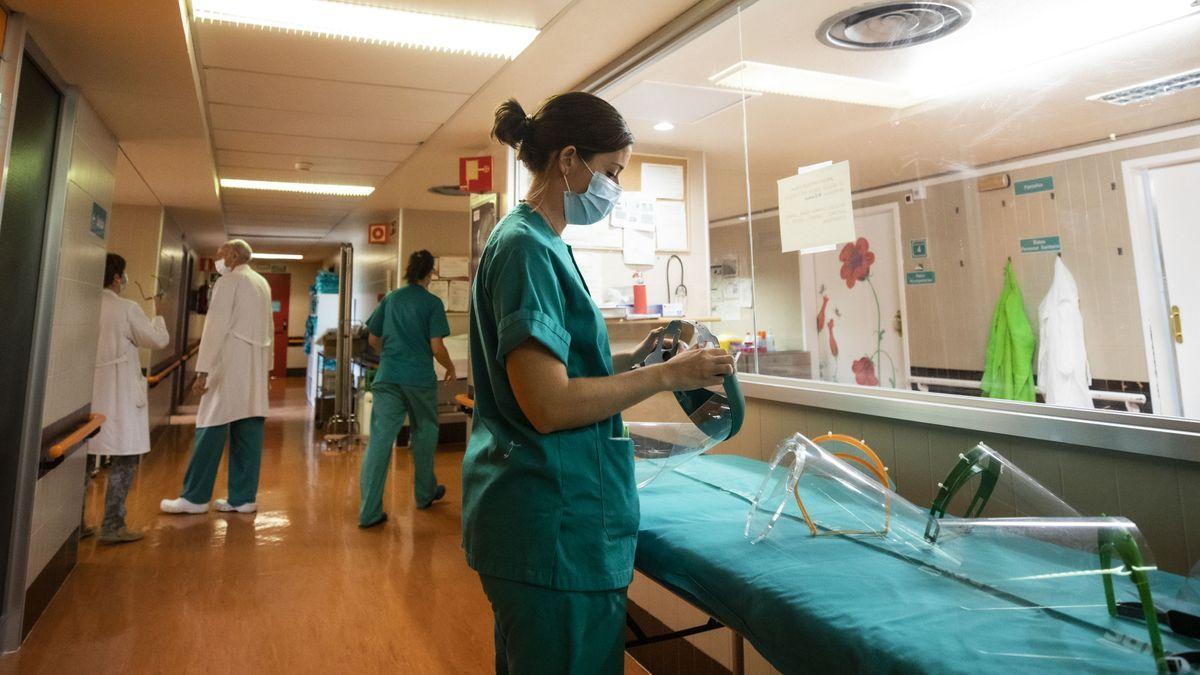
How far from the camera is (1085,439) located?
136 cm

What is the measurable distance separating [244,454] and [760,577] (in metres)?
3.74

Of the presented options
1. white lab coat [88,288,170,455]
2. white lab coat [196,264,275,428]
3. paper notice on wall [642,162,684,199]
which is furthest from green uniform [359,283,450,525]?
paper notice on wall [642,162,684,199]

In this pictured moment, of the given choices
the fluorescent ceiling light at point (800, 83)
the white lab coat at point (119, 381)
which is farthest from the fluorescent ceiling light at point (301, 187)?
the fluorescent ceiling light at point (800, 83)

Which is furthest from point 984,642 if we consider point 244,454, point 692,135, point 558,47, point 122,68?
point 244,454

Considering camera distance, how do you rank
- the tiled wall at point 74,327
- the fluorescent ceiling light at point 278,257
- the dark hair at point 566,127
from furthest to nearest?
1. the fluorescent ceiling light at point 278,257
2. the tiled wall at point 74,327
3. the dark hair at point 566,127

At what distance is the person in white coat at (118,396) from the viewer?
334cm

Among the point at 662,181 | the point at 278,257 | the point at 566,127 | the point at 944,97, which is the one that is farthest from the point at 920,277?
the point at 278,257

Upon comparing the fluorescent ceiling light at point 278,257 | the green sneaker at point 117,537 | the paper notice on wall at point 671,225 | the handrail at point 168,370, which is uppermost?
the fluorescent ceiling light at point 278,257

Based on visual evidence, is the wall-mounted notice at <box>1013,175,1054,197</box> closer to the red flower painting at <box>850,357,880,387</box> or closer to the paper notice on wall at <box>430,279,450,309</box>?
the red flower painting at <box>850,357,880,387</box>

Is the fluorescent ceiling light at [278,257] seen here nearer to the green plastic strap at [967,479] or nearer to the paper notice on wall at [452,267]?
the paper notice on wall at [452,267]

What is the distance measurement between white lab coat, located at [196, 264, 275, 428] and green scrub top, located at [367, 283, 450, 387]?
29.5 inches

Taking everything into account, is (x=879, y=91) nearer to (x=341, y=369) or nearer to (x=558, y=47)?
(x=558, y=47)

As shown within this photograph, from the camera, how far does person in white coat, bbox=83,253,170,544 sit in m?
3.34

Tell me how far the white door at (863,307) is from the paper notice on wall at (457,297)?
14.6 feet
